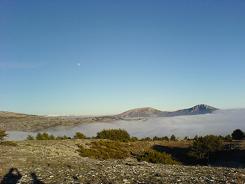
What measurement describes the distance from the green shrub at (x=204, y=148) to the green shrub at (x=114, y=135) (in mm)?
18394

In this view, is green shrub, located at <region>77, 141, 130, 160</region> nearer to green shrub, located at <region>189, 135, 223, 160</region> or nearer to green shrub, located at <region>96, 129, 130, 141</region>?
green shrub, located at <region>96, 129, 130, 141</region>

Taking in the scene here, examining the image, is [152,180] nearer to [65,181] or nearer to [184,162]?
[65,181]

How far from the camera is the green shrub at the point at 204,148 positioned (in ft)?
221

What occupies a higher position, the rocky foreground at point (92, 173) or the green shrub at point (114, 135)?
the green shrub at point (114, 135)

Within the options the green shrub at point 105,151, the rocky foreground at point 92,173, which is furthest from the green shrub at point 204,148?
the rocky foreground at point 92,173

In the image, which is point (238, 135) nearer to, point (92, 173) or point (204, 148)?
point (204, 148)

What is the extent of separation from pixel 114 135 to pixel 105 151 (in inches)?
882

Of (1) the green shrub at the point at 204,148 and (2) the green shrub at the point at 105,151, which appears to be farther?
(1) the green shrub at the point at 204,148

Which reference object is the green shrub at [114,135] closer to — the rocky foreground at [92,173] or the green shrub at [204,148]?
the green shrub at [204,148]

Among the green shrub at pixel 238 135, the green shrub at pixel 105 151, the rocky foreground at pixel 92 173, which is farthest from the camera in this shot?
the green shrub at pixel 238 135

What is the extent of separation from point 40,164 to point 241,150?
40644 millimetres

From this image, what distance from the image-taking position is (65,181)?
88.4ft

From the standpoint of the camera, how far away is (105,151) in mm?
61562

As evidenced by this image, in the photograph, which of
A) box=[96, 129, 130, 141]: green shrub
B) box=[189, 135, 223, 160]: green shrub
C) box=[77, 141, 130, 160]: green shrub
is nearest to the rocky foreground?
box=[77, 141, 130, 160]: green shrub
